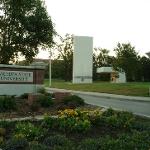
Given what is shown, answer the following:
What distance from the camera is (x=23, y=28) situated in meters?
25.5

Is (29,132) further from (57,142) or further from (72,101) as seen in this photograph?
(72,101)

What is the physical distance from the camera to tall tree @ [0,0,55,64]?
977 inches

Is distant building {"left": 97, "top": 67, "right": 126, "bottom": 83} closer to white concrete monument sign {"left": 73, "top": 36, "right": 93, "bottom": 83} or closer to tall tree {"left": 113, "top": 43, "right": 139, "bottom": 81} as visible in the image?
white concrete monument sign {"left": 73, "top": 36, "right": 93, "bottom": 83}

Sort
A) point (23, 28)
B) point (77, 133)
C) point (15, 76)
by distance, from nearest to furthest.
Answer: point (77, 133), point (15, 76), point (23, 28)

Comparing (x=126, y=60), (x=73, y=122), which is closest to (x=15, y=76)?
(x=73, y=122)

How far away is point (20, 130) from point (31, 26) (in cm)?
1564

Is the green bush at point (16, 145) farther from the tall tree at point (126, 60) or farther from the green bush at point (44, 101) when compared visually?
the tall tree at point (126, 60)

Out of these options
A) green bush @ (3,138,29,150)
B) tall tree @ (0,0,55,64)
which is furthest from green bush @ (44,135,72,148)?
tall tree @ (0,0,55,64)

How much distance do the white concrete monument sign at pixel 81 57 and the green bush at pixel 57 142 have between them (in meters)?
57.6

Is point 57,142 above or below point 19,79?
below

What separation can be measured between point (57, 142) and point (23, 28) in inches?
653

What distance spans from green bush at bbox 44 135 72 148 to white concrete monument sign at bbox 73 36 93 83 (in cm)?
5760

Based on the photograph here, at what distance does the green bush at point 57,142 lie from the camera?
31.0 feet

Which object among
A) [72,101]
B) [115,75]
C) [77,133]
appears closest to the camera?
[77,133]
